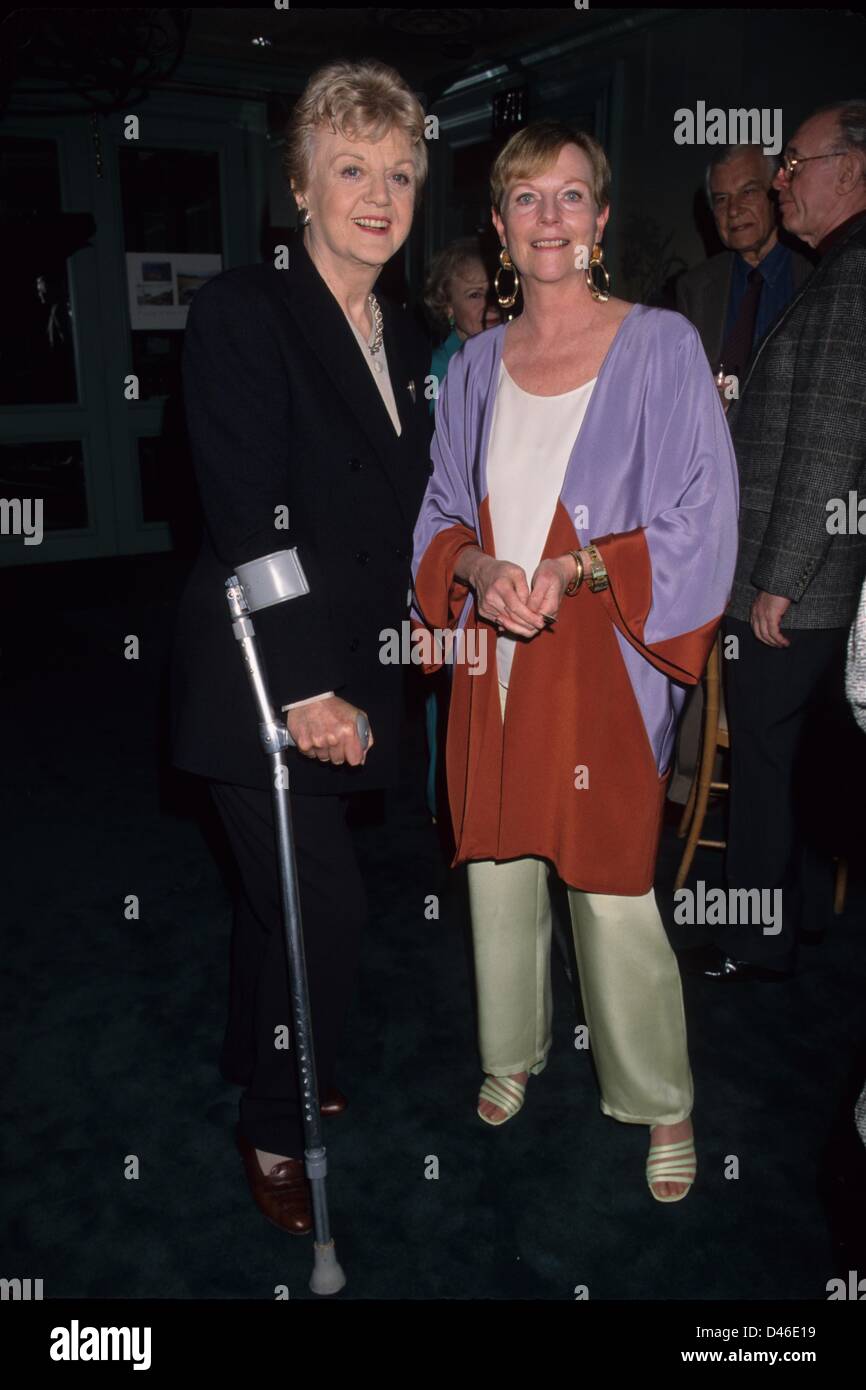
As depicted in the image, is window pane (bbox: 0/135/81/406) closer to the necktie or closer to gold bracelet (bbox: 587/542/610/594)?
the necktie

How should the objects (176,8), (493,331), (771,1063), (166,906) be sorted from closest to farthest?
(493,331), (771,1063), (166,906), (176,8)

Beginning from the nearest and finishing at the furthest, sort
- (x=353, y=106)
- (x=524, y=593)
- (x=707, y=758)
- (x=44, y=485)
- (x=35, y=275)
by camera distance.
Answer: (x=353, y=106) < (x=524, y=593) < (x=707, y=758) < (x=35, y=275) < (x=44, y=485)

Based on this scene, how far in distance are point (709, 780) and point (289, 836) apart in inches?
63.8

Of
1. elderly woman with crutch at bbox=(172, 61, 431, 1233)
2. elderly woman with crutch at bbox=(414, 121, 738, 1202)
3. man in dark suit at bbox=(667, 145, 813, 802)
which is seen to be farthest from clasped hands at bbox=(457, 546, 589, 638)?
man in dark suit at bbox=(667, 145, 813, 802)

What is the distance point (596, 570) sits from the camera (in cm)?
167

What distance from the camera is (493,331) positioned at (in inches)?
74.4

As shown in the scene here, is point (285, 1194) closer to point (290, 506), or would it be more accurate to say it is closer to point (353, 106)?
point (290, 506)

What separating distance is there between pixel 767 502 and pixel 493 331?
31.8 inches

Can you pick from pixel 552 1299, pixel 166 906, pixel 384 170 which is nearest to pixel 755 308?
pixel 384 170

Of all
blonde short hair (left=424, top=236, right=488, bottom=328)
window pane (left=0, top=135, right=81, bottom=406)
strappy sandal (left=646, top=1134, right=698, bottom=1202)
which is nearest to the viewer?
strappy sandal (left=646, top=1134, right=698, bottom=1202)

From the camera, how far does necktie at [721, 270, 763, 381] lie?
129 inches

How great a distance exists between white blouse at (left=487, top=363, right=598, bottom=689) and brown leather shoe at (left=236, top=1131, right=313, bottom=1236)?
3.45 ft

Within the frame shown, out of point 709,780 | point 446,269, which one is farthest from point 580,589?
point 446,269
